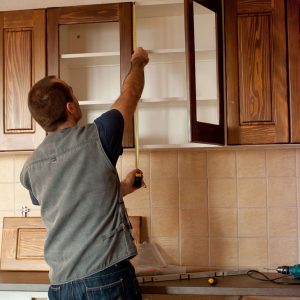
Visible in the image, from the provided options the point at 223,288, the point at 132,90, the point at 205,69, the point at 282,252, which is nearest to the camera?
the point at 132,90

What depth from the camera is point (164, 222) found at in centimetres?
212

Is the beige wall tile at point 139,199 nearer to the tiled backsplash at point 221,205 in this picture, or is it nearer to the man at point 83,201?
the tiled backsplash at point 221,205

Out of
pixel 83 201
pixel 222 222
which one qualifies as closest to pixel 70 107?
pixel 83 201

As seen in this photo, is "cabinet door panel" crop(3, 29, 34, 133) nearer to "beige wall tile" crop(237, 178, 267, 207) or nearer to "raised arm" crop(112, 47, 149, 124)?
"raised arm" crop(112, 47, 149, 124)

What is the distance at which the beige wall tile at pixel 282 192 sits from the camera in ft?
6.74

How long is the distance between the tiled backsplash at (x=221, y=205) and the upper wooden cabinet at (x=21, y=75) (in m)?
0.49

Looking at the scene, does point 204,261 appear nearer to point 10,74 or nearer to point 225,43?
point 225,43

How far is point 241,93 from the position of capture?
5.96ft

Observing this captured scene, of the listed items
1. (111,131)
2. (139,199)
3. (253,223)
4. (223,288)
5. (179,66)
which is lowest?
(223,288)

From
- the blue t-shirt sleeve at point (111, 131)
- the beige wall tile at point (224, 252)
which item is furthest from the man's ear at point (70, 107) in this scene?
the beige wall tile at point (224, 252)

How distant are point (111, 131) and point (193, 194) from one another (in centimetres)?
85

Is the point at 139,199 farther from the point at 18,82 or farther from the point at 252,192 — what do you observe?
the point at 18,82

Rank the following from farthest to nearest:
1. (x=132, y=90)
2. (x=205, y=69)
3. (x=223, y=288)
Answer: (x=205, y=69)
(x=223, y=288)
(x=132, y=90)

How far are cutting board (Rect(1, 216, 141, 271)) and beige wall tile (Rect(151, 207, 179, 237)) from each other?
0.08 metres
